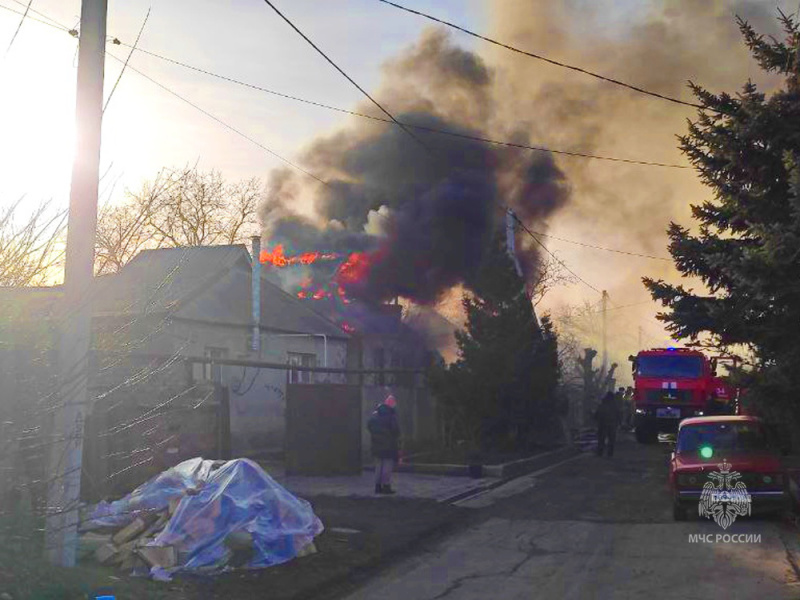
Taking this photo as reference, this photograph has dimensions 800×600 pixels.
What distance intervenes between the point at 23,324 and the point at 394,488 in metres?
9.41

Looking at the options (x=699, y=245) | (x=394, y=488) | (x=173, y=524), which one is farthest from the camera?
(x=394, y=488)

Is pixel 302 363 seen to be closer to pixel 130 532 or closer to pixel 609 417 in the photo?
pixel 609 417

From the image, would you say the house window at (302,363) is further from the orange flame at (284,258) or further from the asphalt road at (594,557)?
the asphalt road at (594,557)

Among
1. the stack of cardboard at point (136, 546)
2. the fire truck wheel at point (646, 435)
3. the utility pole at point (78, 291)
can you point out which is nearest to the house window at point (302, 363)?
the fire truck wheel at point (646, 435)

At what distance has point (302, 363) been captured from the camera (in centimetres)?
2567

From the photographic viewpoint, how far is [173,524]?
8125 millimetres

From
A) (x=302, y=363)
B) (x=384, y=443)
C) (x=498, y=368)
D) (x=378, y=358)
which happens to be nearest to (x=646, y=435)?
(x=498, y=368)

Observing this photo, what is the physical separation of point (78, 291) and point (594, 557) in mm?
5790

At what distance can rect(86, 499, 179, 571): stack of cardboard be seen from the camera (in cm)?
771

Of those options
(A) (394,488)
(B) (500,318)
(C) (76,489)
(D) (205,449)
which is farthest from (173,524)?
(B) (500,318)

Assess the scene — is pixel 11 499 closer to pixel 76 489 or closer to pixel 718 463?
pixel 76 489

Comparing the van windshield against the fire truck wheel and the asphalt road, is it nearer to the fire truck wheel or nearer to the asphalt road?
the asphalt road

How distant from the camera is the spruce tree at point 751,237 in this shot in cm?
959

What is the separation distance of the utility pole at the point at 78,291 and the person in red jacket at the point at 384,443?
6.53 meters
